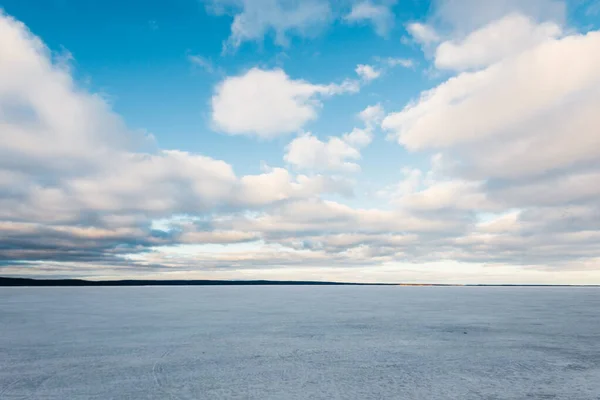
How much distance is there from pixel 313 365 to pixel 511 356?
677 cm

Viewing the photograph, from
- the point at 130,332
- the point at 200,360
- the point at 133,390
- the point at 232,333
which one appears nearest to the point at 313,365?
the point at 200,360

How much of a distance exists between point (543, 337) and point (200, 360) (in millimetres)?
14801

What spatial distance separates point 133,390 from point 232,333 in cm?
1058

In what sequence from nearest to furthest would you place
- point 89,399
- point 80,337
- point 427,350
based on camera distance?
point 89,399 < point 427,350 < point 80,337

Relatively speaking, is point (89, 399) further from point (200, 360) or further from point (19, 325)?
point (19, 325)

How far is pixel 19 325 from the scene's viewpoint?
2402cm

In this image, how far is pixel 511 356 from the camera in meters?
14.5

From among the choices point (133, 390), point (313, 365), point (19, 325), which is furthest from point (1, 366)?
point (19, 325)

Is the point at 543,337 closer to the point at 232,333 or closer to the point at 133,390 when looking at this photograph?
the point at 232,333

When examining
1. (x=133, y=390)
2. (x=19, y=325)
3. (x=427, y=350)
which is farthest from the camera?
(x=19, y=325)

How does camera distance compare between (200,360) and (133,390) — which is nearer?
(133,390)

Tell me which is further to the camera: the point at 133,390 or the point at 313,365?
the point at 313,365

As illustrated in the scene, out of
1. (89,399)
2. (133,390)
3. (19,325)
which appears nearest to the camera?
(89,399)

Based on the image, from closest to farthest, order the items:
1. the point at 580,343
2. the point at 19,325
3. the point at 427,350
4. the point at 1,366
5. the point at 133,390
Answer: the point at 133,390 < the point at 1,366 < the point at 427,350 < the point at 580,343 < the point at 19,325
